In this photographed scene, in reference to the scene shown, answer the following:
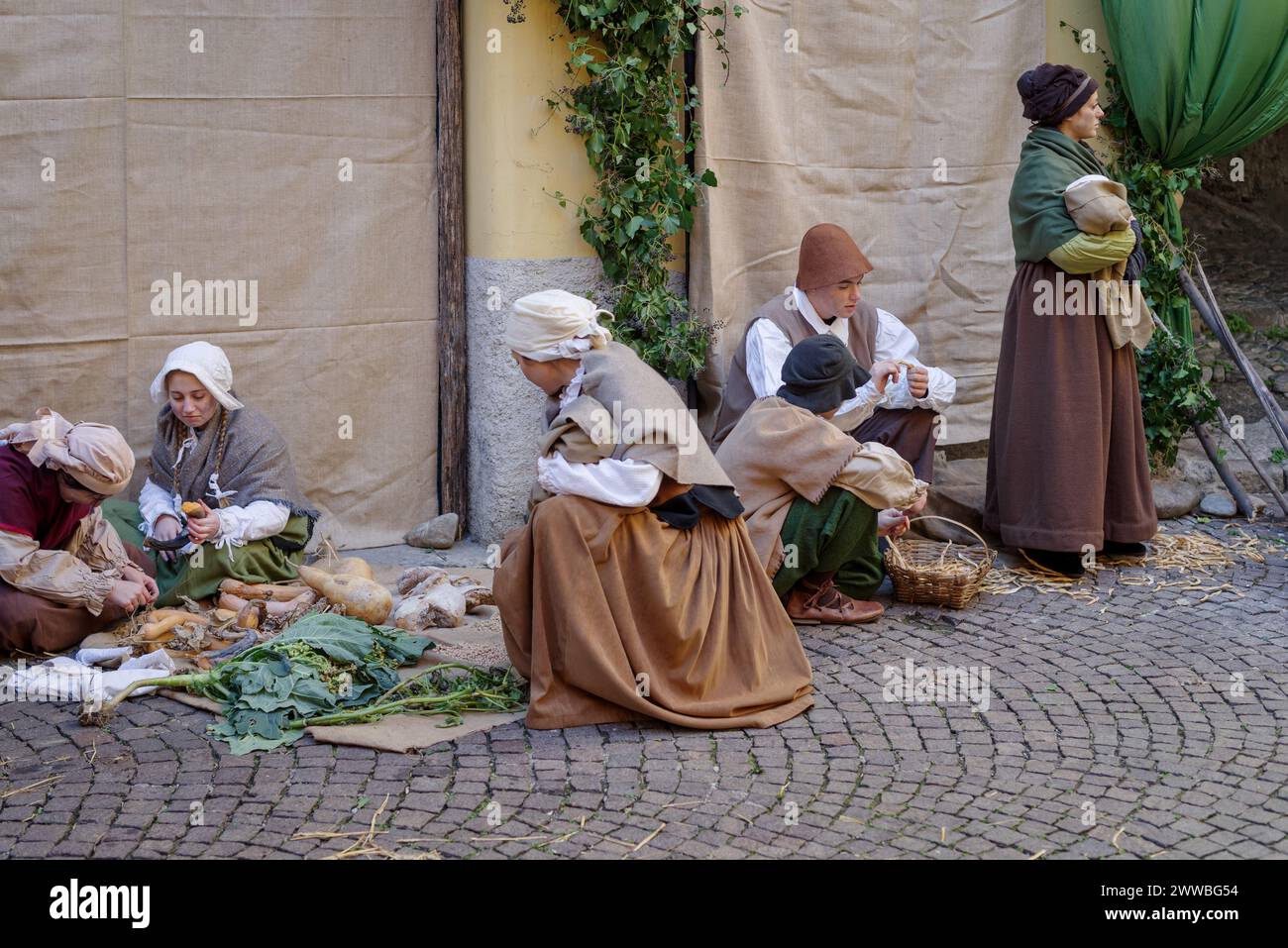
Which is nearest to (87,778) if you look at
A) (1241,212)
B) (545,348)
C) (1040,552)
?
(545,348)

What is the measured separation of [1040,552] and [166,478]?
4029mm

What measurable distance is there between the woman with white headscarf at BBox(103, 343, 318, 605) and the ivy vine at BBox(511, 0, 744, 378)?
180 centimetres

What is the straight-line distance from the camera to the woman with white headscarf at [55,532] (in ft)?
17.4

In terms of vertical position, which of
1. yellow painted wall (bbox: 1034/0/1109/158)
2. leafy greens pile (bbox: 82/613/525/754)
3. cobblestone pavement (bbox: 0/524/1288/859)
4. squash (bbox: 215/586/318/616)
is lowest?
cobblestone pavement (bbox: 0/524/1288/859)

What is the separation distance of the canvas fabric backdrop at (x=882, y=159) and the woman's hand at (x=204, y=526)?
2.51m

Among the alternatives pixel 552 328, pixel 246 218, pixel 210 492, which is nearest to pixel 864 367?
pixel 552 328

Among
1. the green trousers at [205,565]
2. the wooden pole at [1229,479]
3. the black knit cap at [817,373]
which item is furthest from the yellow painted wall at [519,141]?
the wooden pole at [1229,479]

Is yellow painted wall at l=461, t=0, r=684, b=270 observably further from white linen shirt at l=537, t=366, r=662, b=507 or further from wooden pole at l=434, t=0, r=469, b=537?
white linen shirt at l=537, t=366, r=662, b=507

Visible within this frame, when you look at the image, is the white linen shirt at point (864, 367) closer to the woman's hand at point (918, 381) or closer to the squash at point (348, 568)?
the woman's hand at point (918, 381)

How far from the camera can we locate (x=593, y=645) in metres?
4.82

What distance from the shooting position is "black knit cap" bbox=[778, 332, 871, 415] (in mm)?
5887

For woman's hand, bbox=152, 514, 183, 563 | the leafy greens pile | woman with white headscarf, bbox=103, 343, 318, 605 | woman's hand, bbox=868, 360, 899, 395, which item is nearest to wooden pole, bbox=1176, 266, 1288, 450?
woman's hand, bbox=868, 360, 899, 395
